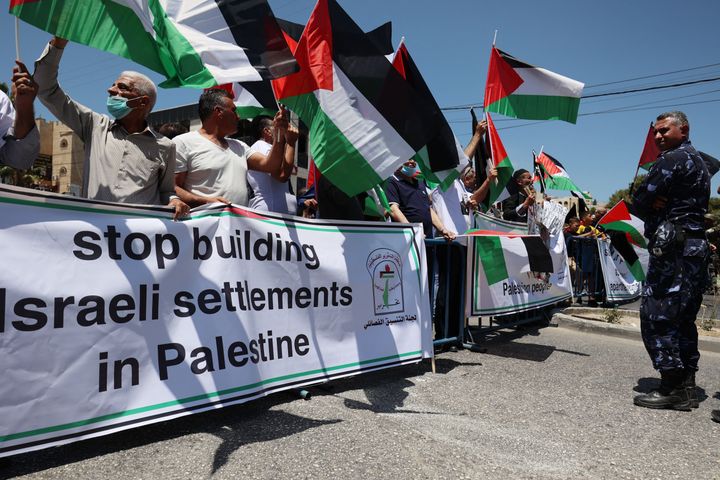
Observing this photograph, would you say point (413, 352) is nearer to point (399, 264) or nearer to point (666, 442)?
point (399, 264)

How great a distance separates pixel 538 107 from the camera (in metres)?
6.05

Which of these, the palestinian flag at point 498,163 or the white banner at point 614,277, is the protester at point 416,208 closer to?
the palestinian flag at point 498,163

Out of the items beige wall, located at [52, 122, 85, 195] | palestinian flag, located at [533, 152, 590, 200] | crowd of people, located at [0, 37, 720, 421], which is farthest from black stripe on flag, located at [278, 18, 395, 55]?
beige wall, located at [52, 122, 85, 195]

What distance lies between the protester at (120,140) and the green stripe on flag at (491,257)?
3.40 meters

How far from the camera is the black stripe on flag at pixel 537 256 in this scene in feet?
20.0

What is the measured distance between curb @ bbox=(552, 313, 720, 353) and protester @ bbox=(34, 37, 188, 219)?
241 inches

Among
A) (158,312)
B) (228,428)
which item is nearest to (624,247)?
(228,428)

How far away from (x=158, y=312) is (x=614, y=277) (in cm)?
973

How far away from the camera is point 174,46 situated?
124 inches

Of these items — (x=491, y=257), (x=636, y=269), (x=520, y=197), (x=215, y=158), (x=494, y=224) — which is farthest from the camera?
(x=636, y=269)

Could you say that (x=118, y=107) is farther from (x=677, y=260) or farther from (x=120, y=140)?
(x=677, y=260)

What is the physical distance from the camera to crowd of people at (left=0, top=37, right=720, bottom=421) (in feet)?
10.3

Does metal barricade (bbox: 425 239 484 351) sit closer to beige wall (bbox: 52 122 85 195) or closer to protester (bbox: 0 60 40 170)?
protester (bbox: 0 60 40 170)

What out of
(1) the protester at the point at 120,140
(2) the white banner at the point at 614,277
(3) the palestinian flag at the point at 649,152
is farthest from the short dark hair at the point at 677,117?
(2) the white banner at the point at 614,277
